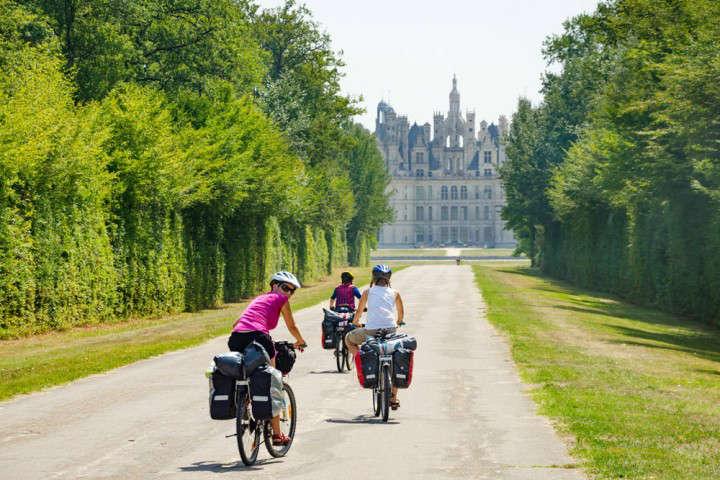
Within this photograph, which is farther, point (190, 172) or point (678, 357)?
point (190, 172)

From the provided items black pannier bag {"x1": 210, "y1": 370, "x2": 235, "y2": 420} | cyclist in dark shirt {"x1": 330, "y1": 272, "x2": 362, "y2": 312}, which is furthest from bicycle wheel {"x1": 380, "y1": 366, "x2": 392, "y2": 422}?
cyclist in dark shirt {"x1": 330, "y1": 272, "x2": 362, "y2": 312}

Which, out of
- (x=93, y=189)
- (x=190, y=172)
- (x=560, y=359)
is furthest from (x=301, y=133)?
(x=560, y=359)

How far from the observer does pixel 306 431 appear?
532 inches

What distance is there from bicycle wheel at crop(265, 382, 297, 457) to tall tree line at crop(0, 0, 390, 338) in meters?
16.4

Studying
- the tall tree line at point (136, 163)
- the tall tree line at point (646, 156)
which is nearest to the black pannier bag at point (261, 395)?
the tall tree line at point (136, 163)

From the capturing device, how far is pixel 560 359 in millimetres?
23719

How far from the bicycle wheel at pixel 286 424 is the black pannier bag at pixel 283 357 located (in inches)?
7.3

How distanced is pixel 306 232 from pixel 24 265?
4250cm

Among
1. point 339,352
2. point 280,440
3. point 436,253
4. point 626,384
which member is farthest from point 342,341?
point 436,253

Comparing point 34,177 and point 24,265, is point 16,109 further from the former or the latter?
point 24,265

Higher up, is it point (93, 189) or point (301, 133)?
point (301, 133)

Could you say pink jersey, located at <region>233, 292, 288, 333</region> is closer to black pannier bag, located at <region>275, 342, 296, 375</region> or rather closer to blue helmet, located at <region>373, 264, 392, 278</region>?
black pannier bag, located at <region>275, 342, 296, 375</region>

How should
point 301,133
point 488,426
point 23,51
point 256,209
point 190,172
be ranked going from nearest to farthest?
1. point 488,426
2. point 23,51
3. point 190,172
4. point 256,209
5. point 301,133

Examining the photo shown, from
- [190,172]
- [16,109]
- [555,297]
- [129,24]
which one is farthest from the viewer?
[555,297]
